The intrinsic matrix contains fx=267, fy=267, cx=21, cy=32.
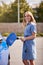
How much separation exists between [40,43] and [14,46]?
31.7 inches

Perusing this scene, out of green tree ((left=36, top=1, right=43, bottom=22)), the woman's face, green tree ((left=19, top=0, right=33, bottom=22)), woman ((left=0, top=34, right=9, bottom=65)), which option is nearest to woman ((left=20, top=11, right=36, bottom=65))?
the woman's face

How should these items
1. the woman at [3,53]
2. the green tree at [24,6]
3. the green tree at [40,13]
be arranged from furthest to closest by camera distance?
1. the green tree at [40,13]
2. the green tree at [24,6]
3. the woman at [3,53]

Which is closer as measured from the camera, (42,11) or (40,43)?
(40,43)

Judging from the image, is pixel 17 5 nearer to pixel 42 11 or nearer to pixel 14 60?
pixel 42 11

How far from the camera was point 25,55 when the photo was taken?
634cm

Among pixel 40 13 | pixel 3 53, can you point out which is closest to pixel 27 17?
pixel 3 53

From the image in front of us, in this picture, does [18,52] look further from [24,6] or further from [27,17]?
[27,17]

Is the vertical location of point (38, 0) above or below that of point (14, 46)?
above

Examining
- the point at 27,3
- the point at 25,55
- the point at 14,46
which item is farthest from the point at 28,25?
the point at 27,3

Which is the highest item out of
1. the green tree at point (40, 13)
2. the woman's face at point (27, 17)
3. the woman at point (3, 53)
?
the woman's face at point (27, 17)

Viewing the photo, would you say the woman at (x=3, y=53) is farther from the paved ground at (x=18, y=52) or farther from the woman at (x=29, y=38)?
the paved ground at (x=18, y=52)

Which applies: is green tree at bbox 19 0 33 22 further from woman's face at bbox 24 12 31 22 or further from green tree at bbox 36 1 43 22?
woman's face at bbox 24 12 31 22

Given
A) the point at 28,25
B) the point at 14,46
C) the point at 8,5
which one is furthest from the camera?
the point at 8,5


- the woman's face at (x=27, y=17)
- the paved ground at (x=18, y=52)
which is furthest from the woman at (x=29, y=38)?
the paved ground at (x=18, y=52)
